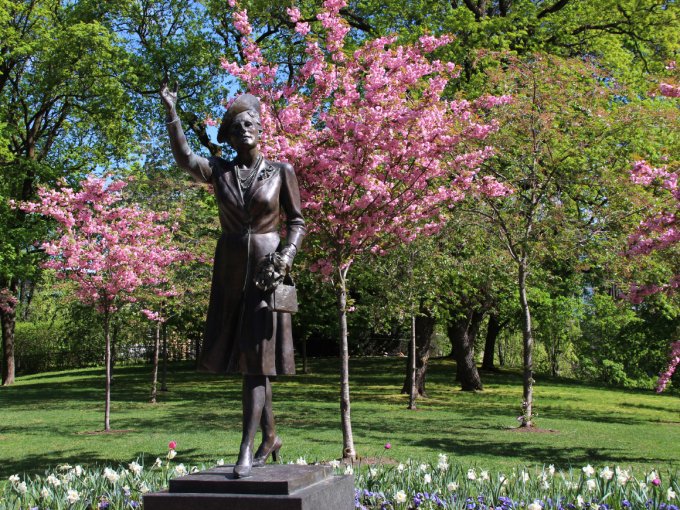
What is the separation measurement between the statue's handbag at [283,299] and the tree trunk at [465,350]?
16870 mm

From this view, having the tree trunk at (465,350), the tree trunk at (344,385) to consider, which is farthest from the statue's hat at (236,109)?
the tree trunk at (465,350)

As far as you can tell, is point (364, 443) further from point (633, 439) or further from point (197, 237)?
point (197, 237)

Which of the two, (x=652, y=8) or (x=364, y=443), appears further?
(x=652, y=8)

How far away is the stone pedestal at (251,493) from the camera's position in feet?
11.0

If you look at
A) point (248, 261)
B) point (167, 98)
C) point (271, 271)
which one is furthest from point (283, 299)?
point (167, 98)

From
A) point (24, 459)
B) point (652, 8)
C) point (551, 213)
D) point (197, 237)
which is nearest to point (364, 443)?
point (24, 459)

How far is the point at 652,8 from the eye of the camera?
19281 mm

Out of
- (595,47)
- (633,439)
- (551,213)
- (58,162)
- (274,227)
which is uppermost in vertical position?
(595,47)

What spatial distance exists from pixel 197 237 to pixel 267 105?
1038 cm

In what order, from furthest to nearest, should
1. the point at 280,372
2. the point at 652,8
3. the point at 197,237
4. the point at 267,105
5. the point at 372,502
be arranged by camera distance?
the point at 652,8 → the point at 197,237 → the point at 267,105 → the point at 372,502 → the point at 280,372

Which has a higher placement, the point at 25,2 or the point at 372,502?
the point at 25,2

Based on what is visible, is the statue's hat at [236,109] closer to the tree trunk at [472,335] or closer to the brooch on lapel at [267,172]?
the brooch on lapel at [267,172]

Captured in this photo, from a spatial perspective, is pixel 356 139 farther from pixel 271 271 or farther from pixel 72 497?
pixel 72 497

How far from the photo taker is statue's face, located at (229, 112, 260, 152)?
14.1 ft
